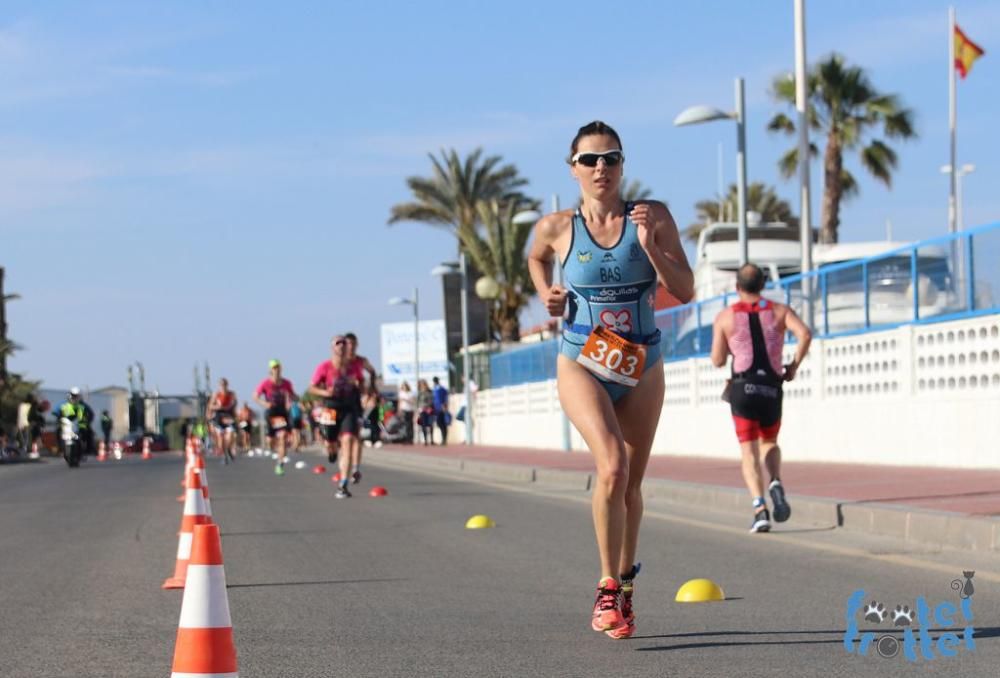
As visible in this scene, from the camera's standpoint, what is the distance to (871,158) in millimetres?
44469

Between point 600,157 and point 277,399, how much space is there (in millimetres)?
21103

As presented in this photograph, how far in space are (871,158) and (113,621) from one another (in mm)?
38667

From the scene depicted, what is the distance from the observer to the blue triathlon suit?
23.1ft

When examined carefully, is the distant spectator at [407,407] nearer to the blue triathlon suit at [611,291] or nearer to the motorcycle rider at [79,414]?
the motorcycle rider at [79,414]

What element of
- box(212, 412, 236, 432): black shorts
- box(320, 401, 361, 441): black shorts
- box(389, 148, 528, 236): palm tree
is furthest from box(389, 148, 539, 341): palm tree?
box(320, 401, 361, 441): black shorts

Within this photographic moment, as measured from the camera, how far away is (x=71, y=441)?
121ft

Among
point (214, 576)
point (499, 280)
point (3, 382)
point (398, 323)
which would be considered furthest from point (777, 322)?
point (398, 323)

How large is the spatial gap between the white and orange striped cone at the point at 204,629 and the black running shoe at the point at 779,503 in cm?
709

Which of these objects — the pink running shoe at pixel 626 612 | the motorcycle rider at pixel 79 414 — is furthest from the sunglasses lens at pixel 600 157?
the motorcycle rider at pixel 79 414

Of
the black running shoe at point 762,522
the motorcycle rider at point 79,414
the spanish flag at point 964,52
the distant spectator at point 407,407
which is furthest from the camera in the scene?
the distant spectator at point 407,407

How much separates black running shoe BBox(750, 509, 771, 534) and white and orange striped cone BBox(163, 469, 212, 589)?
13.6 feet

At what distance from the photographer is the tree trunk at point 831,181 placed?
43719 millimetres

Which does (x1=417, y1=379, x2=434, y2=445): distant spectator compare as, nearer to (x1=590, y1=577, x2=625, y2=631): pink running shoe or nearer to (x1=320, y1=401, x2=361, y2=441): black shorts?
(x1=320, y1=401, x2=361, y2=441): black shorts

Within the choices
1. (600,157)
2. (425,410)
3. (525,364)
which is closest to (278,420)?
(525,364)
